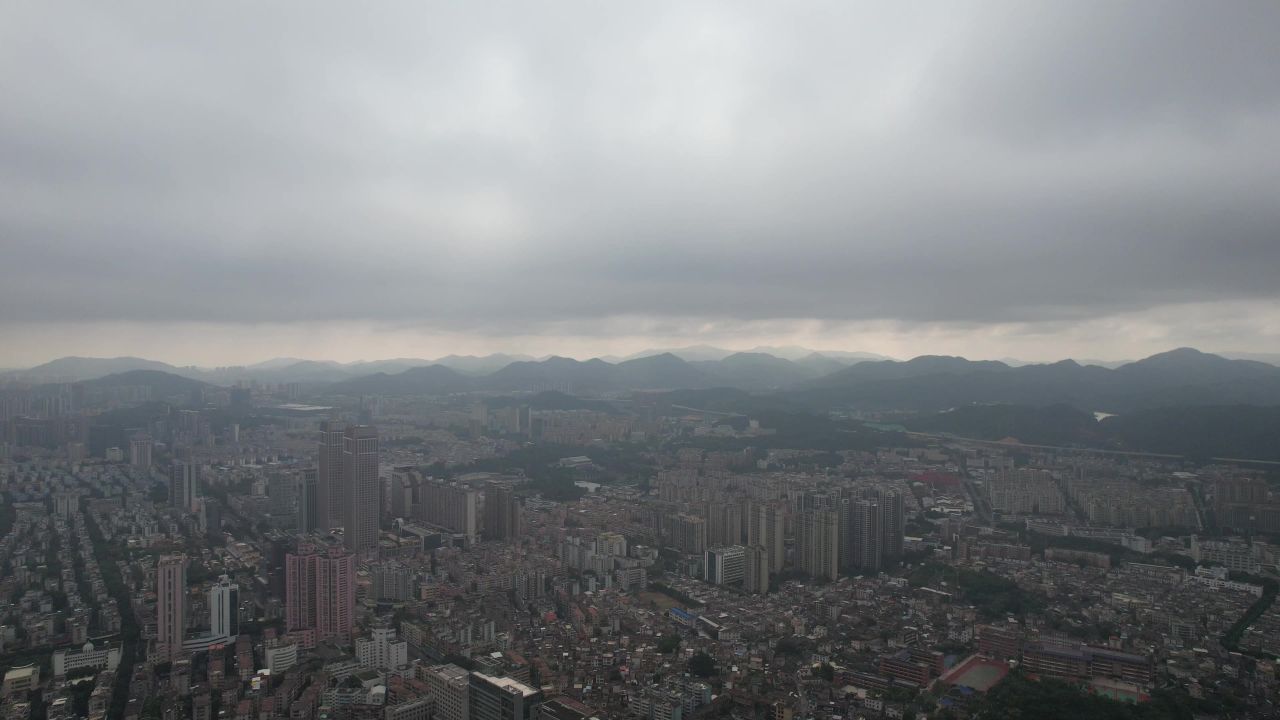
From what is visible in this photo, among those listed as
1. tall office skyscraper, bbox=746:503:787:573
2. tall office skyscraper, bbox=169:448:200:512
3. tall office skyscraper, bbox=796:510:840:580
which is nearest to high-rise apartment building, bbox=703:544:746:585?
tall office skyscraper, bbox=746:503:787:573

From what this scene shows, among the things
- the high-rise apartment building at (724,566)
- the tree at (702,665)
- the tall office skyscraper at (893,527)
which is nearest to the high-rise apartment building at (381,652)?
the tree at (702,665)

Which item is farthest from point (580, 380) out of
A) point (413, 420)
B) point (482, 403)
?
point (413, 420)

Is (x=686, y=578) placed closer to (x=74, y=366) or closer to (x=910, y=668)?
(x=910, y=668)

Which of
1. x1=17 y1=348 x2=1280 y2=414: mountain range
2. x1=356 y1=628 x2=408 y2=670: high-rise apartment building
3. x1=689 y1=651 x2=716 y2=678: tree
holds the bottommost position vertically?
x1=689 y1=651 x2=716 y2=678: tree

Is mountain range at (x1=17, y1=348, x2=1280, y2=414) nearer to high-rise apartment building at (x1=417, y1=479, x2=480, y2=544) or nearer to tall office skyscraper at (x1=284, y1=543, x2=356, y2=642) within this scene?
high-rise apartment building at (x1=417, y1=479, x2=480, y2=544)

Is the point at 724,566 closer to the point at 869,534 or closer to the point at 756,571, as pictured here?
the point at 756,571

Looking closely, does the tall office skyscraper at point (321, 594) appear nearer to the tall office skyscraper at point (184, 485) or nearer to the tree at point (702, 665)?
the tree at point (702, 665)
